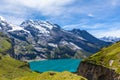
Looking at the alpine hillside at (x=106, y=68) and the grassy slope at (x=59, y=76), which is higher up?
the grassy slope at (x=59, y=76)

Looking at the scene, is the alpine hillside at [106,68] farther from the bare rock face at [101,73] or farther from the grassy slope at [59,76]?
the grassy slope at [59,76]

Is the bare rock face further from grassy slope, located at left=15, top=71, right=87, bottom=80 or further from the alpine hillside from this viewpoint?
grassy slope, located at left=15, top=71, right=87, bottom=80

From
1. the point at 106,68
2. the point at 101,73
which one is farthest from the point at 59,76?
the point at 101,73

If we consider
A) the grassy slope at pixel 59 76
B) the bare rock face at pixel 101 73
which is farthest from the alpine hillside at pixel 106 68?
Answer: the grassy slope at pixel 59 76

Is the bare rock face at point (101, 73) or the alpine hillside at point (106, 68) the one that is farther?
the alpine hillside at point (106, 68)

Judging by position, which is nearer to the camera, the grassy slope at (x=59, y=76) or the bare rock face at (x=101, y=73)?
the grassy slope at (x=59, y=76)

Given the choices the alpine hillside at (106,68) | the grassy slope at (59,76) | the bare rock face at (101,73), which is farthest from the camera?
the alpine hillside at (106,68)

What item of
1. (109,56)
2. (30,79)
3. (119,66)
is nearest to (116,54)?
(109,56)

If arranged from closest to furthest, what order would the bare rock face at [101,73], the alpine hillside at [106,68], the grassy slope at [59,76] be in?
the grassy slope at [59,76]
the bare rock face at [101,73]
the alpine hillside at [106,68]

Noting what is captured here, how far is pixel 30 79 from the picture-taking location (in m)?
63.7

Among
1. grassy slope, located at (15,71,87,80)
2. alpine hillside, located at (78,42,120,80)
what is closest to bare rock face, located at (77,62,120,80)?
alpine hillside, located at (78,42,120,80)

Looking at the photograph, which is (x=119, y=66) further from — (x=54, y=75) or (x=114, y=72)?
(x=54, y=75)

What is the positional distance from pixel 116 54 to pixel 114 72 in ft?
84.2

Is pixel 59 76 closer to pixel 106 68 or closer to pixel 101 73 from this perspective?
pixel 106 68
